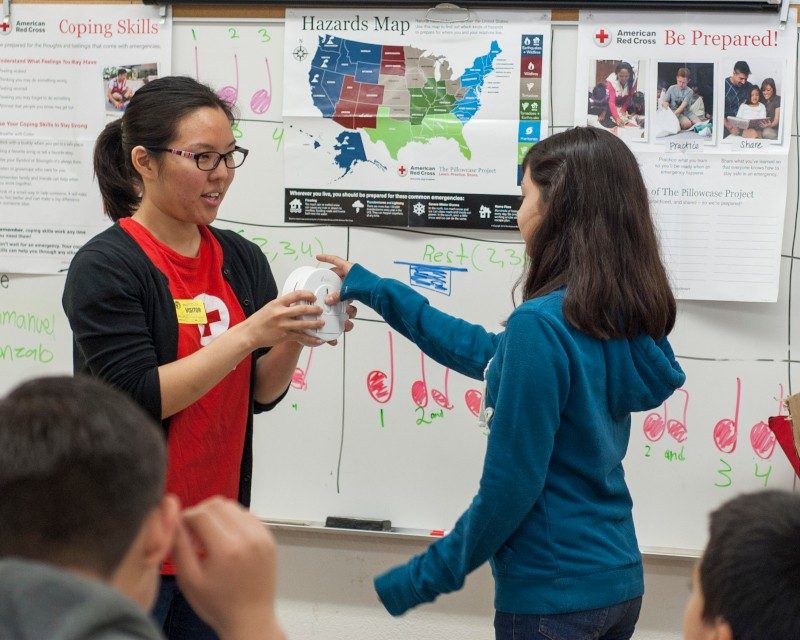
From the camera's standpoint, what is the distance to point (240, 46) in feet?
8.21

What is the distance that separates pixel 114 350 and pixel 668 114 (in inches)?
58.7

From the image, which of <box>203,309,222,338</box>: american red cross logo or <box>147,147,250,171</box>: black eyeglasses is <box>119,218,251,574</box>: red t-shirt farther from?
<box>147,147,250,171</box>: black eyeglasses

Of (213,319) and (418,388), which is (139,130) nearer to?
(213,319)

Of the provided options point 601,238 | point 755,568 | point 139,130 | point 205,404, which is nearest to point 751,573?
point 755,568

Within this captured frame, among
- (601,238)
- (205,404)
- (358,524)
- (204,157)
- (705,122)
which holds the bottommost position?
(358,524)

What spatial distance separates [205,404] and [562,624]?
69cm

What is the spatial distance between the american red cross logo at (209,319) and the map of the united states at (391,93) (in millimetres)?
889

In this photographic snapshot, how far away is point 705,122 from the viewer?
2.35 metres

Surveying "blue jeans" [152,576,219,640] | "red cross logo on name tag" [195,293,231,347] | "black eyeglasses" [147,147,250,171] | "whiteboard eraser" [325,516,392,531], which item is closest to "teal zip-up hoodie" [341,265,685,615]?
"blue jeans" [152,576,219,640]

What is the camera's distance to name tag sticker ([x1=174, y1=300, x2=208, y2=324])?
1.62 meters

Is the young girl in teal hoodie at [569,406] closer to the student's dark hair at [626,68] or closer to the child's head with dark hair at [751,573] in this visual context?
the child's head with dark hair at [751,573]

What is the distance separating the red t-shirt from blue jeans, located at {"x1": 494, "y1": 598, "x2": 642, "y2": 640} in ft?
1.77

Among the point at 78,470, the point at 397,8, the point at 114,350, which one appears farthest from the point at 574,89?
the point at 78,470

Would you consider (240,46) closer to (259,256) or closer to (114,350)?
(259,256)
